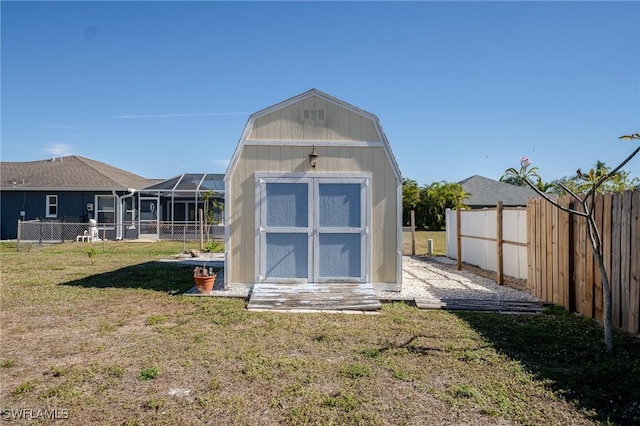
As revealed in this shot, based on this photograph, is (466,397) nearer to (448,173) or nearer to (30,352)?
(30,352)

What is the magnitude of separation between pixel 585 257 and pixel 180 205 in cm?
1984

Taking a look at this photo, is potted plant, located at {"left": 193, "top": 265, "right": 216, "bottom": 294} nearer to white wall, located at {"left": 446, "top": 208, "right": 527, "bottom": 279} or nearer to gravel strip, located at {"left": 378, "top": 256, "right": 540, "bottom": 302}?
gravel strip, located at {"left": 378, "top": 256, "right": 540, "bottom": 302}

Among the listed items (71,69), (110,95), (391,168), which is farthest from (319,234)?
(110,95)

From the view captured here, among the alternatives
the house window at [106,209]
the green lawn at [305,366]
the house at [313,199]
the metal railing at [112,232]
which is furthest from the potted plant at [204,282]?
the house window at [106,209]

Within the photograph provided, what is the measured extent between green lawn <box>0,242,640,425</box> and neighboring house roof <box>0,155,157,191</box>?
50.7 feet

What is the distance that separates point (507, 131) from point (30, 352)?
2262 centimetres

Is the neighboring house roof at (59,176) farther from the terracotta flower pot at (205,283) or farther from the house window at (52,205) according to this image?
the terracotta flower pot at (205,283)

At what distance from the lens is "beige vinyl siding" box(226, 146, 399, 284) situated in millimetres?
7523

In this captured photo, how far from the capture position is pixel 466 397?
125 inches

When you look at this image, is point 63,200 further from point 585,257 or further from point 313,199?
point 585,257

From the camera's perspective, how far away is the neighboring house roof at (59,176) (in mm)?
19672

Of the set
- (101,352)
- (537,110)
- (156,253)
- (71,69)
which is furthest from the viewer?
(537,110)

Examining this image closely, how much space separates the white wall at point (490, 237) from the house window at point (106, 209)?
666 inches

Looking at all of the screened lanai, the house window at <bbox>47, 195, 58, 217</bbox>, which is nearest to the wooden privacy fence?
the screened lanai
